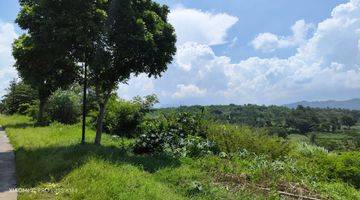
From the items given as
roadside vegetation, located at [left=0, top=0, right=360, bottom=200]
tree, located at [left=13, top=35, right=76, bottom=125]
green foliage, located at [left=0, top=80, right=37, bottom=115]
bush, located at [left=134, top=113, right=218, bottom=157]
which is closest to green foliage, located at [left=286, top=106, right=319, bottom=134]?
green foliage, located at [left=0, top=80, right=37, bottom=115]

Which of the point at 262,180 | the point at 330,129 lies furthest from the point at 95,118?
the point at 330,129

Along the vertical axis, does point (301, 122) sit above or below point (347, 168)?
above

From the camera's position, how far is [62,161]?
13531 millimetres

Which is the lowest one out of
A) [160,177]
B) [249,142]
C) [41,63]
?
[160,177]

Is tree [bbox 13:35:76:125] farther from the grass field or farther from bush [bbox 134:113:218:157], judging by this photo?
bush [bbox 134:113:218:157]

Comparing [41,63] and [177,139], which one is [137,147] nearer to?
[177,139]

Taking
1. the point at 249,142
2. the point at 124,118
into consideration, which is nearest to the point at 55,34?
the point at 249,142

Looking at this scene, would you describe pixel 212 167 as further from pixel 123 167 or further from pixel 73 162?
pixel 73 162

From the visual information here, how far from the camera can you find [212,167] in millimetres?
13719

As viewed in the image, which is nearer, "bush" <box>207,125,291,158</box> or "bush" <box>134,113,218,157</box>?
"bush" <box>134,113,218,157</box>

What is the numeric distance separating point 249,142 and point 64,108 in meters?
19.2

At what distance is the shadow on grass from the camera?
12500 mm

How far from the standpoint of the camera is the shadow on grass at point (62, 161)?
1250cm

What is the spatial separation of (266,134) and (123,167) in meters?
7.88
